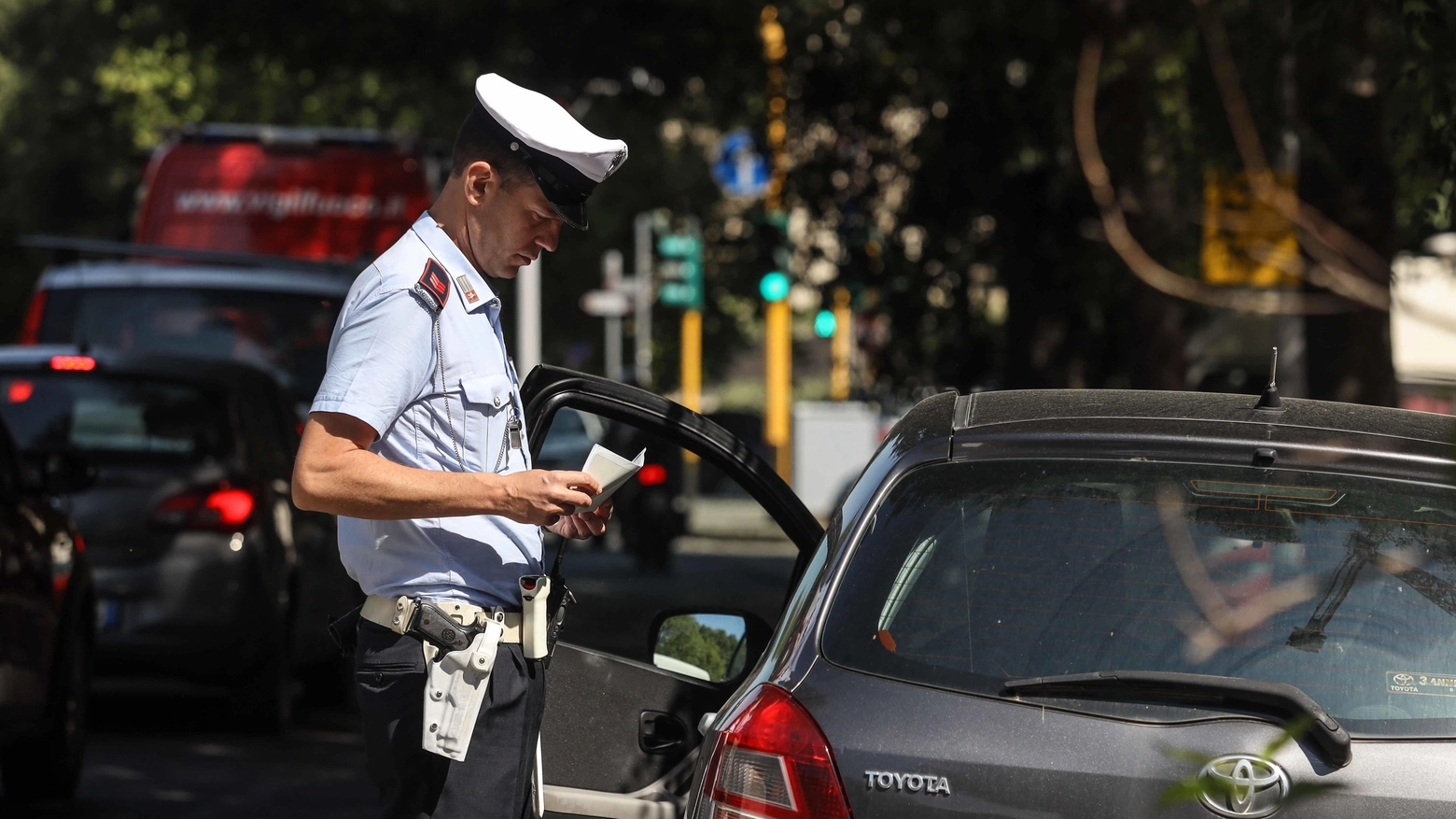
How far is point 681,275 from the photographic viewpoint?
22.2 metres

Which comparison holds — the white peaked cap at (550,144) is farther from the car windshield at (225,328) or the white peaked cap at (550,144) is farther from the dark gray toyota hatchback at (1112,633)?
the car windshield at (225,328)

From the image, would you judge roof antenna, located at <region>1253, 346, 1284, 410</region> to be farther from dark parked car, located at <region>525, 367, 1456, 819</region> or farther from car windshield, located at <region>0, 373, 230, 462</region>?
car windshield, located at <region>0, 373, 230, 462</region>

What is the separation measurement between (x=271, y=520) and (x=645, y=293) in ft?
66.5

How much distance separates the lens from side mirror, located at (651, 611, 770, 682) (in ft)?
14.4

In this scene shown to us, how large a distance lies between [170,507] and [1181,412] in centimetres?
588

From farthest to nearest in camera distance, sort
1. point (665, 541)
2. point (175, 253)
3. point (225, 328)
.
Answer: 1. point (665, 541)
2. point (225, 328)
3. point (175, 253)

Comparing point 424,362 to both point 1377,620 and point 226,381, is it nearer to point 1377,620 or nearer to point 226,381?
Answer: point 1377,620

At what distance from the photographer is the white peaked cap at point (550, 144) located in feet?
11.0

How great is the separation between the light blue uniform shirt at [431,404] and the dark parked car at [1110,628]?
49 cm

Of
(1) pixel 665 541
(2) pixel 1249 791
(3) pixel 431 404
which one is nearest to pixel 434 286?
(3) pixel 431 404

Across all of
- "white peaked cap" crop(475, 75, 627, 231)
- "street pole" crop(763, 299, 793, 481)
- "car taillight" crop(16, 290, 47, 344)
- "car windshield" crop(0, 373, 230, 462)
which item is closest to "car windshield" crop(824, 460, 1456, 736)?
"white peaked cap" crop(475, 75, 627, 231)

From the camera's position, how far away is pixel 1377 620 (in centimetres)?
308

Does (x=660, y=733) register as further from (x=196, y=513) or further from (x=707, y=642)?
(x=196, y=513)

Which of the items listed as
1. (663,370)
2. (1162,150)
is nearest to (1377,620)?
(1162,150)
